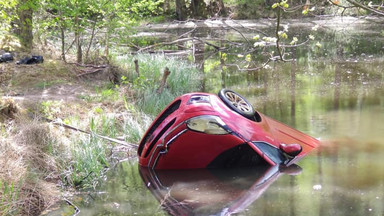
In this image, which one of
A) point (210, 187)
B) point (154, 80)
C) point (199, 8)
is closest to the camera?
point (210, 187)

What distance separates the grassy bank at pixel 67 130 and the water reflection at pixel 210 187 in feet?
2.58

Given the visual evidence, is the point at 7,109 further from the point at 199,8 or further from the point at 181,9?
the point at 181,9

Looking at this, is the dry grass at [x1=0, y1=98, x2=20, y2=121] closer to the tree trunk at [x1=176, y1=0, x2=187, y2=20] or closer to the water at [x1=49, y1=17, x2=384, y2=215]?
the water at [x1=49, y1=17, x2=384, y2=215]

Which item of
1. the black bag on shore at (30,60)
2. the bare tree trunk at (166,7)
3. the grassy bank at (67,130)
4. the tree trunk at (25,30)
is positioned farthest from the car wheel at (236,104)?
the bare tree trunk at (166,7)

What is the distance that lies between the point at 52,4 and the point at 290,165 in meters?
6.02

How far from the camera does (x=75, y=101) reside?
8.28 m

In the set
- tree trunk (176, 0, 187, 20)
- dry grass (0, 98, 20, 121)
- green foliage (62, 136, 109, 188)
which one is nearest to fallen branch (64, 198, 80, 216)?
green foliage (62, 136, 109, 188)

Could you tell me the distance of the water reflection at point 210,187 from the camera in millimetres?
5027

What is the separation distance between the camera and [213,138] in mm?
5766

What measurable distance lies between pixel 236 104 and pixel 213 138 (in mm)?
731

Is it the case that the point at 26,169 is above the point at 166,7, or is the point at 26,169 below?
above

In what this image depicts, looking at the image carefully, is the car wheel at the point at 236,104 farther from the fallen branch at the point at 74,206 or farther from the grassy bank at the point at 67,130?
the fallen branch at the point at 74,206

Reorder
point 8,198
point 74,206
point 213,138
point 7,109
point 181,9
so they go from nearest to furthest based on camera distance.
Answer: point 8,198
point 74,206
point 213,138
point 7,109
point 181,9

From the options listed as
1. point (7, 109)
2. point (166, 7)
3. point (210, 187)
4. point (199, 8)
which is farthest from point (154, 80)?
point (166, 7)
